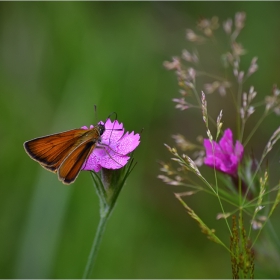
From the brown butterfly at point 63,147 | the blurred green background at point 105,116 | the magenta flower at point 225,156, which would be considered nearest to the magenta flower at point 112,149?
the brown butterfly at point 63,147

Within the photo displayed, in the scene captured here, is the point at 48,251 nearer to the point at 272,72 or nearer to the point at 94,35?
the point at 94,35

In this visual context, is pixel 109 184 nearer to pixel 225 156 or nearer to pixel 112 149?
pixel 112 149

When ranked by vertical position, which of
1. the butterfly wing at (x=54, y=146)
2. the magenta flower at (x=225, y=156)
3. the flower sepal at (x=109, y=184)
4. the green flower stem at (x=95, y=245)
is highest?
the magenta flower at (x=225, y=156)

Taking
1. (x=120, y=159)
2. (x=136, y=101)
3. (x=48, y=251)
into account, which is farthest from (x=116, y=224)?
(x=120, y=159)

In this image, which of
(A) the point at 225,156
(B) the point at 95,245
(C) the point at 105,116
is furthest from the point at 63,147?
(C) the point at 105,116

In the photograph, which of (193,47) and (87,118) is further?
(193,47)

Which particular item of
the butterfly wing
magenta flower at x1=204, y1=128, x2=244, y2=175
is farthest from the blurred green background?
magenta flower at x1=204, y1=128, x2=244, y2=175

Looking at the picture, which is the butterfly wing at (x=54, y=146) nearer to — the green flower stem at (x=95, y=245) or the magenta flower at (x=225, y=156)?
the green flower stem at (x=95, y=245)

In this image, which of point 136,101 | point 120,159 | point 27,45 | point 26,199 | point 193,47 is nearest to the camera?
point 120,159
